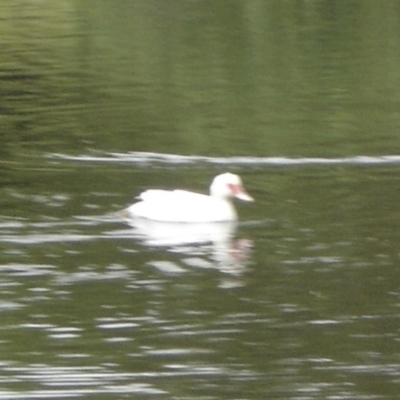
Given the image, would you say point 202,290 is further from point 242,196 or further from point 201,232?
point 242,196

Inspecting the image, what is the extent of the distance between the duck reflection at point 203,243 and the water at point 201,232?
0.03 metres

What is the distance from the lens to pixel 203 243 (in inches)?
531

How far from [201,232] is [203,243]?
471 mm

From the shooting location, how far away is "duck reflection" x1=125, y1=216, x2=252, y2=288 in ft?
41.0

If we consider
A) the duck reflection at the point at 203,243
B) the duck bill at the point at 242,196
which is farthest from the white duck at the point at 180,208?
the duck bill at the point at 242,196

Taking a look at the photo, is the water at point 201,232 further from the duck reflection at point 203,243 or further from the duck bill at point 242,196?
the duck bill at point 242,196

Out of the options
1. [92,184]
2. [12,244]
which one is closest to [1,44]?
[92,184]

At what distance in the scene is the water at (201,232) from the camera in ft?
32.1

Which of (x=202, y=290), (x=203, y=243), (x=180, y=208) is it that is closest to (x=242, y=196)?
(x=180, y=208)

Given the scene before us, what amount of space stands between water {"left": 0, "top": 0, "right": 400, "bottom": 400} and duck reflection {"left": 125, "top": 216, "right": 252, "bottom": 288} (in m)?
0.03

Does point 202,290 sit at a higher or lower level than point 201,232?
lower

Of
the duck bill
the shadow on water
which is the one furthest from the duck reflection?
the duck bill

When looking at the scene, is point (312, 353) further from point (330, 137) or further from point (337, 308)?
point (330, 137)

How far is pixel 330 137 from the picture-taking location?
1858cm
